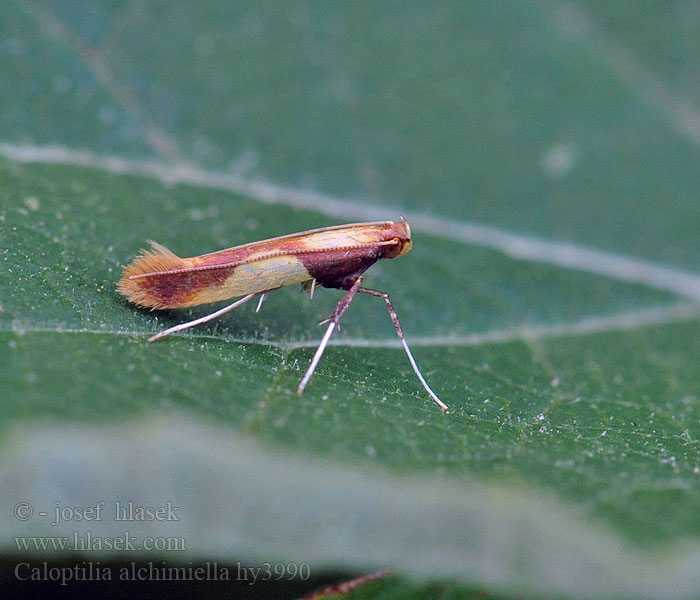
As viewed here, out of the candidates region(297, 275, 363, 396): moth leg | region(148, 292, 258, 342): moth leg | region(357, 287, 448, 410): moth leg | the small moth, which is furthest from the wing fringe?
region(357, 287, 448, 410): moth leg

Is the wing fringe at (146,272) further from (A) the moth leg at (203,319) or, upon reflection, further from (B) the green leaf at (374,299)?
(A) the moth leg at (203,319)

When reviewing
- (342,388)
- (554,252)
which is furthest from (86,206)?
(554,252)

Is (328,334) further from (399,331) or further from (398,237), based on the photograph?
(398,237)

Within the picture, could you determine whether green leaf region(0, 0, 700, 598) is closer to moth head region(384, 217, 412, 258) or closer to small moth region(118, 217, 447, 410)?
small moth region(118, 217, 447, 410)

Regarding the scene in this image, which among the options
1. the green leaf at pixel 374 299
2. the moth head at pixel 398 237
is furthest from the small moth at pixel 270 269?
the green leaf at pixel 374 299

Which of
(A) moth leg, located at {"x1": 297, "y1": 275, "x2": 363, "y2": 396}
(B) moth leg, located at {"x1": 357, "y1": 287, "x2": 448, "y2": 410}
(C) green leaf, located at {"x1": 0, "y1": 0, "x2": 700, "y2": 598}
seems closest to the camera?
(C) green leaf, located at {"x1": 0, "y1": 0, "x2": 700, "y2": 598}

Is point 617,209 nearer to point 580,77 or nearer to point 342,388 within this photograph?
point 580,77
